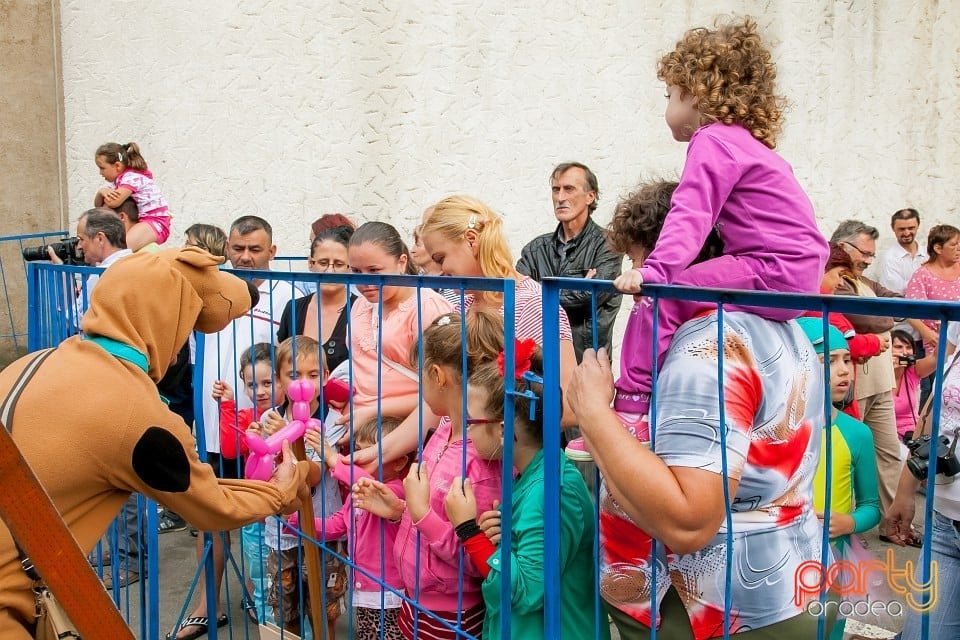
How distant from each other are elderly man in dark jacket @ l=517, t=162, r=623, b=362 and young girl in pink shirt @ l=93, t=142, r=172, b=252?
2.98m

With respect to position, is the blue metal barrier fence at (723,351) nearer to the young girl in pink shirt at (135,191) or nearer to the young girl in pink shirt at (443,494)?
the young girl in pink shirt at (443,494)

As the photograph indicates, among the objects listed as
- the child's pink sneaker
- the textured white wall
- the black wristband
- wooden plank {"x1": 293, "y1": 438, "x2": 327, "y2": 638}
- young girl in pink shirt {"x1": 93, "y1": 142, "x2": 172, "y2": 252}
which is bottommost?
wooden plank {"x1": 293, "y1": 438, "x2": 327, "y2": 638}

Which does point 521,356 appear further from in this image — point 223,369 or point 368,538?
point 223,369

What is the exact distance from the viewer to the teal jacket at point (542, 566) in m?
2.26

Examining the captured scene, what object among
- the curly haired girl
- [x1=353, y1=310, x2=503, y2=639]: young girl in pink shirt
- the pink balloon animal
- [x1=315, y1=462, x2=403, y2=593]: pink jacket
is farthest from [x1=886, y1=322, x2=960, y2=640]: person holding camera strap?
the pink balloon animal

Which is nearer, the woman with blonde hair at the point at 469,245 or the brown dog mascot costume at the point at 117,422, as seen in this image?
the brown dog mascot costume at the point at 117,422

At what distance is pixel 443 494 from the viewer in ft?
8.46

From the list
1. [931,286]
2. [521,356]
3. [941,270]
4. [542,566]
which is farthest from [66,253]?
[941,270]

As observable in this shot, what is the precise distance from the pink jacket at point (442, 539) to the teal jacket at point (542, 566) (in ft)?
0.62

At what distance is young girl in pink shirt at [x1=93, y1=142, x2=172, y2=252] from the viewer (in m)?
6.85

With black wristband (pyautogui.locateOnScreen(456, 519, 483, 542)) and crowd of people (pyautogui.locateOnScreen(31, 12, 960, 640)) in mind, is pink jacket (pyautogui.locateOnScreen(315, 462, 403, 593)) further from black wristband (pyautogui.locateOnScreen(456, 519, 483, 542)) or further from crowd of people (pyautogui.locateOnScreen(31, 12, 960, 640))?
black wristband (pyautogui.locateOnScreen(456, 519, 483, 542))

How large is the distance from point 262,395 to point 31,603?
1.60 metres

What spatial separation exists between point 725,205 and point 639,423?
1.74ft

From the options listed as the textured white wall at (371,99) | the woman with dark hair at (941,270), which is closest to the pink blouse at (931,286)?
the woman with dark hair at (941,270)
